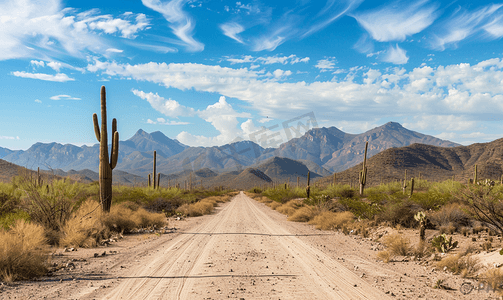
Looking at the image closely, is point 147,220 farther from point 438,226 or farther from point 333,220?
point 438,226

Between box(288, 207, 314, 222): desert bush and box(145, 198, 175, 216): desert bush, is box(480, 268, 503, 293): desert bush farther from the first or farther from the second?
box(145, 198, 175, 216): desert bush

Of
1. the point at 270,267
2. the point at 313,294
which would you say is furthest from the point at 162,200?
the point at 313,294

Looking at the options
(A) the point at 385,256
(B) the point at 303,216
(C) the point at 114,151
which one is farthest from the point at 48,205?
(B) the point at 303,216

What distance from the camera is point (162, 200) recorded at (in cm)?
2514

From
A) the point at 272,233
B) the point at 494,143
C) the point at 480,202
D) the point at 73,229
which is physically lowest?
the point at 272,233

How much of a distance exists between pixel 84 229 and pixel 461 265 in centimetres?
1199

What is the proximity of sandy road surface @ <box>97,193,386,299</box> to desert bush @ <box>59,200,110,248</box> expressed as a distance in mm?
2696

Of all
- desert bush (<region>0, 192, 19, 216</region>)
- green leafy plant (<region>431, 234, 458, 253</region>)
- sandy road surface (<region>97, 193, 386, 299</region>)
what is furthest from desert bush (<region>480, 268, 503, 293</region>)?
desert bush (<region>0, 192, 19, 216</region>)

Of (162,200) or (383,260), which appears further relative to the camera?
(162,200)

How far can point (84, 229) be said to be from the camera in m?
10.8

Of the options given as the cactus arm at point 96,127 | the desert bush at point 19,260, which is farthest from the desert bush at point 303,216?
the desert bush at point 19,260

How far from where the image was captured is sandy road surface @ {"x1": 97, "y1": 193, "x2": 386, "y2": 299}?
5742 mm

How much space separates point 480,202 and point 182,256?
8563 millimetres

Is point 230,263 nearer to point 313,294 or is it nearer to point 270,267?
point 270,267
